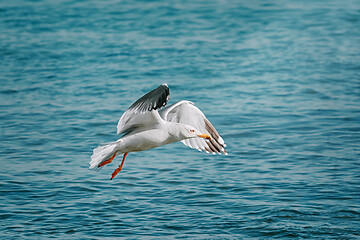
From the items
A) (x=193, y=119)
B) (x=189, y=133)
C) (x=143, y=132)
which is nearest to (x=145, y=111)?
(x=143, y=132)

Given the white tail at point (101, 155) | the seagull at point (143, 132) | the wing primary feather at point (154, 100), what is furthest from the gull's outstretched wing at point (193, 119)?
the wing primary feather at point (154, 100)

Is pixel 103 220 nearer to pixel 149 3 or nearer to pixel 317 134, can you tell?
pixel 317 134

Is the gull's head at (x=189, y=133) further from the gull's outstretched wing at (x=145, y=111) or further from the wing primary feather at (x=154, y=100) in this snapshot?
the wing primary feather at (x=154, y=100)

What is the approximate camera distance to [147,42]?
2008 centimetres

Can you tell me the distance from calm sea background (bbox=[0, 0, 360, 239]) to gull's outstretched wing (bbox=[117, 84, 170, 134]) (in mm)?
1257

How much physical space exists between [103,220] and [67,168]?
208 centimetres

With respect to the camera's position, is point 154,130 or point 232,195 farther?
point 232,195

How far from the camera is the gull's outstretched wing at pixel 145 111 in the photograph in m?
8.18

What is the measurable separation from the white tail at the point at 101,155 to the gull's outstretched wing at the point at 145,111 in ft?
1.41

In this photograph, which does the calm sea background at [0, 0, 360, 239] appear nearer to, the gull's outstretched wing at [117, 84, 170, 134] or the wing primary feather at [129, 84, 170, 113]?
the gull's outstretched wing at [117, 84, 170, 134]

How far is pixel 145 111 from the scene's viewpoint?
832 cm

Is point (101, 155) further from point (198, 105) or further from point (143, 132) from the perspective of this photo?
point (198, 105)

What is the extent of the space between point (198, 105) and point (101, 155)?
20.1ft

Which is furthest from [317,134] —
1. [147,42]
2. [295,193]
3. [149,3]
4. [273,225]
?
[149,3]
